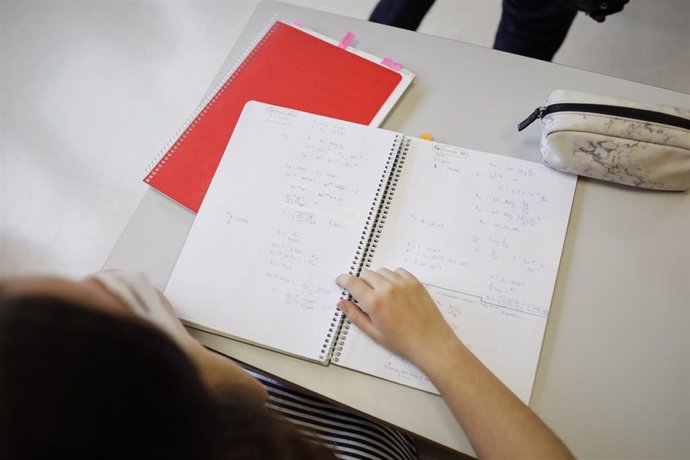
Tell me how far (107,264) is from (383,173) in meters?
0.40

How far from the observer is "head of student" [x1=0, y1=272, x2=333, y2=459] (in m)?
0.36

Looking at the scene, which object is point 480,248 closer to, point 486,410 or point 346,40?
point 486,410

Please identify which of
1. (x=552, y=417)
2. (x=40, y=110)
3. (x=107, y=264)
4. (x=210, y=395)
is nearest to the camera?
(x=210, y=395)

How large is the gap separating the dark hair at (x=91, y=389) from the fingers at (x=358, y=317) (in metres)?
0.25

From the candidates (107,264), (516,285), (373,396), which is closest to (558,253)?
(516,285)

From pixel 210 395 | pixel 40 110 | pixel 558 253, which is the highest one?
pixel 40 110

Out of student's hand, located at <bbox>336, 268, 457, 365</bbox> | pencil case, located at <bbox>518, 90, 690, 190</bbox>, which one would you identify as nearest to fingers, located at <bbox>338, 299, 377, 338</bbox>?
student's hand, located at <bbox>336, 268, 457, 365</bbox>

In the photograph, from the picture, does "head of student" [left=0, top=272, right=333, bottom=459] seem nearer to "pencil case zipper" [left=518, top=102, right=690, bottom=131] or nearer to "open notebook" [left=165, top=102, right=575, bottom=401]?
"open notebook" [left=165, top=102, right=575, bottom=401]

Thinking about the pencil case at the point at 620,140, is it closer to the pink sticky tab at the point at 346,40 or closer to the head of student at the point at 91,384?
the pink sticky tab at the point at 346,40

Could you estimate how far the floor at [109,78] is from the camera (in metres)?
1.42

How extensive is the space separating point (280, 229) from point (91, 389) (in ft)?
1.17

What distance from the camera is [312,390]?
614 millimetres

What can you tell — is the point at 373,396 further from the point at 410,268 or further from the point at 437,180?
the point at 437,180

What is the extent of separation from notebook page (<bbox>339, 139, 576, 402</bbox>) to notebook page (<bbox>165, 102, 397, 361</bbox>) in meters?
0.05
